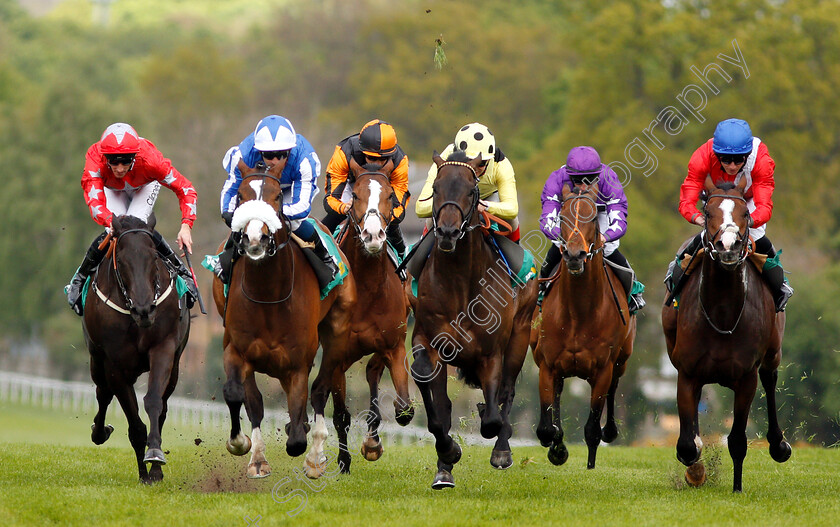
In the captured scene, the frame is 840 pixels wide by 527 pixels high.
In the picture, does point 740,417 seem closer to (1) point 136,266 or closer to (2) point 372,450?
(2) point 372,450

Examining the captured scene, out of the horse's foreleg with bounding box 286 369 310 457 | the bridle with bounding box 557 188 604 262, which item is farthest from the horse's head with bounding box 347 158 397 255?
the bridle with bounding box 557 188 604 262

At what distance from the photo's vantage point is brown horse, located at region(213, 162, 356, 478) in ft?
29.4

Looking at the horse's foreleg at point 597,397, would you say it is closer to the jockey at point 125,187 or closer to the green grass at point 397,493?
the green grass at point 397,493

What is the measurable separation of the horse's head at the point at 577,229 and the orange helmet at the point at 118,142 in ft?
11.8

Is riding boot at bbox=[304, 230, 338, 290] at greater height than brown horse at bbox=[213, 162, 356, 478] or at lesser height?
greater

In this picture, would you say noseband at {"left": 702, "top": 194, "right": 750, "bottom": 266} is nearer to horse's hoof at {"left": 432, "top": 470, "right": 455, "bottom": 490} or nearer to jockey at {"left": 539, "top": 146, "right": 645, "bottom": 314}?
jockey at {"left": 539, "top": 146, "right": 645, "bottom": 314}

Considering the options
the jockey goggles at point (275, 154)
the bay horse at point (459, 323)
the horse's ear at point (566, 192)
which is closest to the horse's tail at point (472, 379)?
the bay horse at point (459, 323)

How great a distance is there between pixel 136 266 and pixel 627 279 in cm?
443

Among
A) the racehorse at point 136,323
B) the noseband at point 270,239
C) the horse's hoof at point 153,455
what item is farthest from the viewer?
the racehorse at point 136,323

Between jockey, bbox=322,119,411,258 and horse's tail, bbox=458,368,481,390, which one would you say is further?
jockey, bbox=322,119,411,258

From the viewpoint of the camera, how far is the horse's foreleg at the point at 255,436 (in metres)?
9.36

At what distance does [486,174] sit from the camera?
1004 centimetres

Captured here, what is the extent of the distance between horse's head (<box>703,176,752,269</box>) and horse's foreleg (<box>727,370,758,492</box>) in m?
1.10

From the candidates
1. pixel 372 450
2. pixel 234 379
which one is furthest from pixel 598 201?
pixel 234 379
